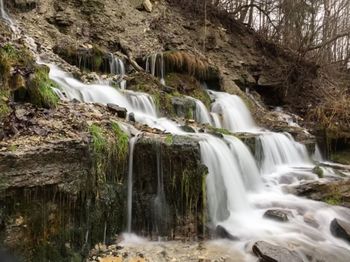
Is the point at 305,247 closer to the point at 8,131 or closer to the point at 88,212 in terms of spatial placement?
the point at 88,212

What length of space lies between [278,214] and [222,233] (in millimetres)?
1059

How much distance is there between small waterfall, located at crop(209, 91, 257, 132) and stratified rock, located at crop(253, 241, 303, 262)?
222 inches

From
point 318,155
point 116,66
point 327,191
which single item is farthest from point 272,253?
point 116,66

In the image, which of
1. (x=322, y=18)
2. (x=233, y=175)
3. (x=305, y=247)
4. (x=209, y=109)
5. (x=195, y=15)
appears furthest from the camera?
(x=322, y=18)

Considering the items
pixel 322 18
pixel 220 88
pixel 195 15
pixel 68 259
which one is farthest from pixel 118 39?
pixel 322 18

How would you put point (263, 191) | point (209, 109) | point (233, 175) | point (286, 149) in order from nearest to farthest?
point (233, 175)
point (263, 191)
point (286, 149)
point (209, 109)

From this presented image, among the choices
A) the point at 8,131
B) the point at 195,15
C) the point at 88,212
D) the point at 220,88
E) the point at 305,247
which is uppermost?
the point at 195,15

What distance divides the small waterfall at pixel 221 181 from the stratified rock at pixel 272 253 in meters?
0.88

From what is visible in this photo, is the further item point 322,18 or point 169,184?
point 322,18

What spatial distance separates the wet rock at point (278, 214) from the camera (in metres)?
5.64

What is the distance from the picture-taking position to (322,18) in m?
18.2

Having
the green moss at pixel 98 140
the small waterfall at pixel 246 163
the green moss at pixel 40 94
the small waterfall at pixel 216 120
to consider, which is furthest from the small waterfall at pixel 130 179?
the small waterfall at pixel 216 120

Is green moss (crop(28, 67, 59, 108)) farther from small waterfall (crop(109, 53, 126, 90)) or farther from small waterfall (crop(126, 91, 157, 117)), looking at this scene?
small waterfall (crop(109, 53, 126, 90))

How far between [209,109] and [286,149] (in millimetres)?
2431
